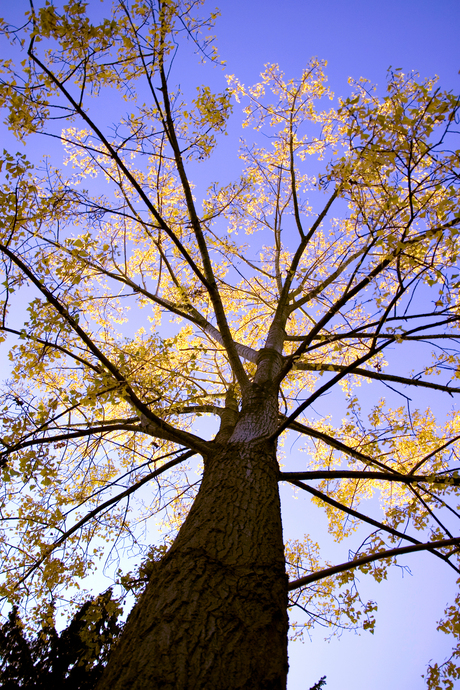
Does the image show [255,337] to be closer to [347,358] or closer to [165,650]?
[347,358]

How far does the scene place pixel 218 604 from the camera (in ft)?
5.66

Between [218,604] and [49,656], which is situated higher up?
[218,604]

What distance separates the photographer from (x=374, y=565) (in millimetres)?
3232

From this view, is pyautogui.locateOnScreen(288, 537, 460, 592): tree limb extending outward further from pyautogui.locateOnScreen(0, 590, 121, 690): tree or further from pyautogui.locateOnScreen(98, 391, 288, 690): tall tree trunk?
pyautogui.locateOnScreen(0, 590, 121, 690): tree

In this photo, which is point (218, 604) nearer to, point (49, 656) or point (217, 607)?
point (217, 607)

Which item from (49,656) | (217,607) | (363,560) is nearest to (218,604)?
(217,607)

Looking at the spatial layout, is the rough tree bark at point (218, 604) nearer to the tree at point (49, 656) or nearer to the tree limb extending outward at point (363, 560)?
the tree limb extending outward at point (363, 560)

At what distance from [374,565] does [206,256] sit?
3202mm

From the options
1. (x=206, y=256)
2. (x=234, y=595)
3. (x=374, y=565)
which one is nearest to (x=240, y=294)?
(x=206, y=256)

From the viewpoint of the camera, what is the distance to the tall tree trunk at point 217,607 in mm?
1451

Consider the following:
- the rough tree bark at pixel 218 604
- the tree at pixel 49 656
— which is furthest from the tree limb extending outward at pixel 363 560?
the tree at pixel 49 656

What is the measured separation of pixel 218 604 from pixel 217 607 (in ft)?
0.05

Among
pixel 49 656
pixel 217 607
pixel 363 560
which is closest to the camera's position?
pixel 217 607

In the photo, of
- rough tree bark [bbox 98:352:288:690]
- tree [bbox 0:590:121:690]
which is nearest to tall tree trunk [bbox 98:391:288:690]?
rough tree bark [bbox 98:352:288:690]
